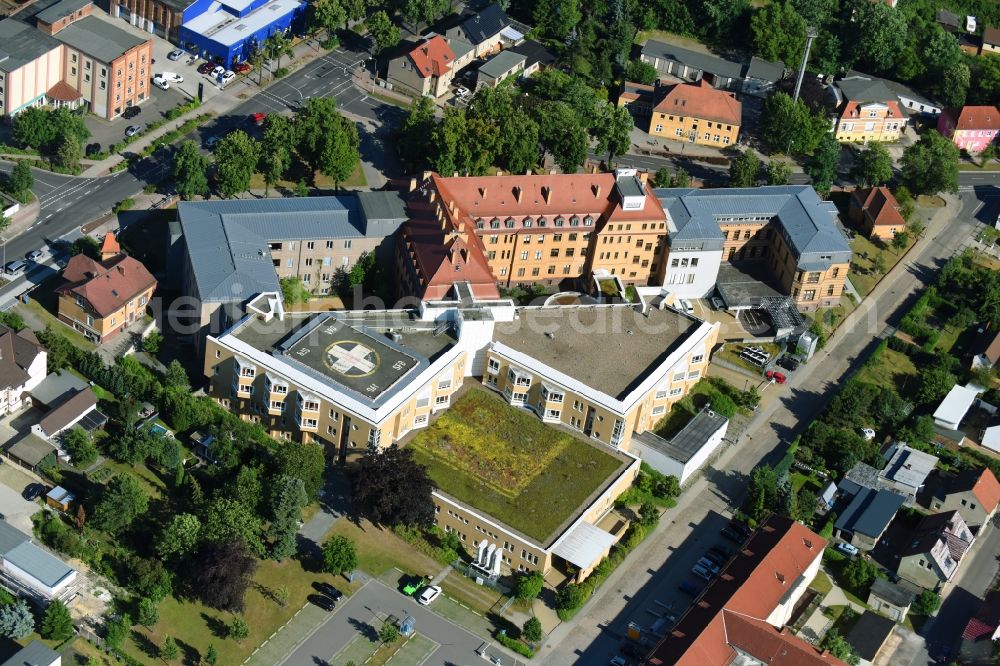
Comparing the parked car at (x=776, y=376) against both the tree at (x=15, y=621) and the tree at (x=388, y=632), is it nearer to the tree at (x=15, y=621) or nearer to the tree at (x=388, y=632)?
the tree at (x=388, y=632)

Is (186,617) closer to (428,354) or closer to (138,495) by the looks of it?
(138,495)

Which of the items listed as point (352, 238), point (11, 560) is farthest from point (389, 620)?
point (352, 238)

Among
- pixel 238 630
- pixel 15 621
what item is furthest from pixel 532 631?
pixel 15 621

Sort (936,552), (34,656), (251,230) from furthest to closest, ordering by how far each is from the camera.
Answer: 1. (251,230)
2. (936,552)
3. (34,656)

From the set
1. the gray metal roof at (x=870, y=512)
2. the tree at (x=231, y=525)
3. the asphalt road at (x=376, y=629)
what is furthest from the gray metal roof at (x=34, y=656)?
the gray metal roof at (x=870, y=512)

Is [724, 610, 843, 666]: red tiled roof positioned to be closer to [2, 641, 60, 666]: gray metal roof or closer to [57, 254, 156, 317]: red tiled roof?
[2, 641, 60, 666]: gray metal roof

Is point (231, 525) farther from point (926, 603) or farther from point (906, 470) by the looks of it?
point (906, 470)
